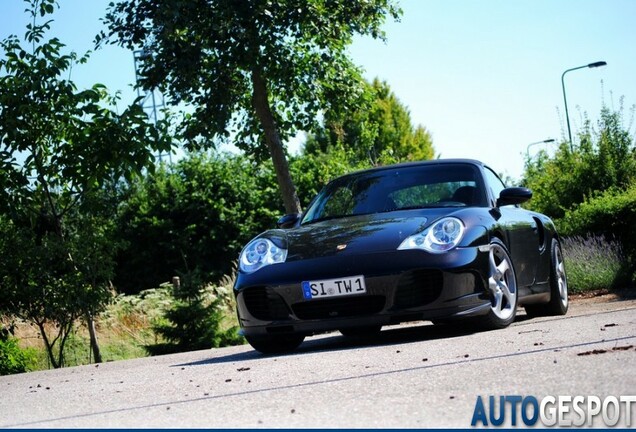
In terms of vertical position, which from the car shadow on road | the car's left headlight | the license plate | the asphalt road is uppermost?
the car's left headlight

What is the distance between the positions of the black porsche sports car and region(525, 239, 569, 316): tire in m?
0.96

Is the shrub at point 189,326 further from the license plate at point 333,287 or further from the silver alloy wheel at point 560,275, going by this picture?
the license plate at point 333,287

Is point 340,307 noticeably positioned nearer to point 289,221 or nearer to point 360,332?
point 289,221

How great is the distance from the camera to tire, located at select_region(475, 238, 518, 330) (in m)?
8.37

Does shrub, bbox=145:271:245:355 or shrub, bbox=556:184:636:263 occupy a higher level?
shrub, bbox=556:184:636:263

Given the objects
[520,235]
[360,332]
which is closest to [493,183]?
[520,235]

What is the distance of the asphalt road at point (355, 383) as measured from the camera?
4805 millimetres

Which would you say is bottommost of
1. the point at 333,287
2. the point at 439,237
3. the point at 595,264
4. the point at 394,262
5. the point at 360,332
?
the point at 595,264

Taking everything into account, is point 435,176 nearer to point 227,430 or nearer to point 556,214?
point 227,430

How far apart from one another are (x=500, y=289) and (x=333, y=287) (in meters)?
1.35

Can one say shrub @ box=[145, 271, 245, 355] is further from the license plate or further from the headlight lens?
the license plate

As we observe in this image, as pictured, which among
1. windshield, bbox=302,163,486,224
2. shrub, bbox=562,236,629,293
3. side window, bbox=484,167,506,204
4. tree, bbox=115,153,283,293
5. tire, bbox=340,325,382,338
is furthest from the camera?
tree, bbox=115,153,283,293

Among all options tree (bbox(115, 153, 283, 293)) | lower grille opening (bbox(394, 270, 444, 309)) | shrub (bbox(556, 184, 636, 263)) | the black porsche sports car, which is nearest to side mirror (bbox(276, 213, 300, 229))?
the black porsche sports car

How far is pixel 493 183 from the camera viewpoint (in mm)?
9836
